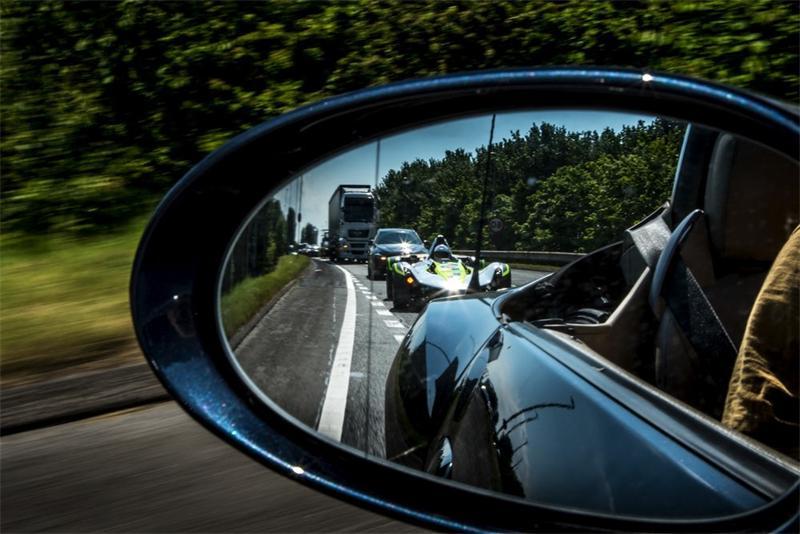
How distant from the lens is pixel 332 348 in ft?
4.10

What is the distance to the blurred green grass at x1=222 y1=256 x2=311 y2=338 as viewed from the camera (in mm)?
1317

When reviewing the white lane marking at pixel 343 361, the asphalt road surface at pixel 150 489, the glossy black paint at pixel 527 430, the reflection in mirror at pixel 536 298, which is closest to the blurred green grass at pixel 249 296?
the reflection in mirror at pixel 536 298

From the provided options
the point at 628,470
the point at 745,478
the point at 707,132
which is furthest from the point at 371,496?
the point at 707,132

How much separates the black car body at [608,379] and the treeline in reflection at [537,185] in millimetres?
60

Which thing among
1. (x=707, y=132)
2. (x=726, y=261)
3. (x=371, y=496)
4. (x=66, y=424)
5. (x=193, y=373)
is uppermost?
(x=707, y=132)

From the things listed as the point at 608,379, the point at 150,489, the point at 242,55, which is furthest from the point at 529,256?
the point at 242,55

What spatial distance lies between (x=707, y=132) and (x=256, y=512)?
6.64ft

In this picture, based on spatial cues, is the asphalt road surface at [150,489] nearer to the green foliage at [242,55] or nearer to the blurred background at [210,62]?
the blurred background at [210,62]

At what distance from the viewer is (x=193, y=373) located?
4.56ft

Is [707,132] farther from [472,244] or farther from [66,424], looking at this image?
[66,424]

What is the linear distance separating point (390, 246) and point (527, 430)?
342 millimetres

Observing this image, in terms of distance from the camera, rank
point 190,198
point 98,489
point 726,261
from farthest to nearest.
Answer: point 98,489 → point 190,198 → point 726,261

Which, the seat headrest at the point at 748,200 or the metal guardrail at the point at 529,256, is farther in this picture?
the metal guardrail at the point at 529,256

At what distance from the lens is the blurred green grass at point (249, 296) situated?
1.32 meters
